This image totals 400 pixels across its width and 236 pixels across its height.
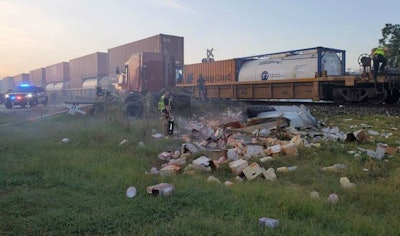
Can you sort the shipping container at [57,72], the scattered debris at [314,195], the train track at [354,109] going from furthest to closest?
the shipping container at [57,72], the train track at [354,109], the scattered debris at [314,195]

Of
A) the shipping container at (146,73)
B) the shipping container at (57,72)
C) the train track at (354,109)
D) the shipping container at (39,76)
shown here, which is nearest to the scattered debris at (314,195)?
the train track at (354,109)

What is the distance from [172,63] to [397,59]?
18737mm

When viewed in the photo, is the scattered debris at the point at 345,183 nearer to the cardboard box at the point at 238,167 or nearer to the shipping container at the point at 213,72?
the cardboard box at the point at 238,167

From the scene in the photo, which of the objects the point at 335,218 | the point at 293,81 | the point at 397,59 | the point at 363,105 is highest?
the point at 397,59

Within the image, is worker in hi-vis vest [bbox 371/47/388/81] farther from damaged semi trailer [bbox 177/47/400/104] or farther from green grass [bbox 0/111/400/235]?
green grass [bbox 0/111/400/235]

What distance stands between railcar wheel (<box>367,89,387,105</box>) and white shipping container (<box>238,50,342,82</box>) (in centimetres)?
296

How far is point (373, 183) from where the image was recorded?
573cm

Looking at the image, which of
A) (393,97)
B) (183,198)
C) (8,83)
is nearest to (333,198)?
(183,198)

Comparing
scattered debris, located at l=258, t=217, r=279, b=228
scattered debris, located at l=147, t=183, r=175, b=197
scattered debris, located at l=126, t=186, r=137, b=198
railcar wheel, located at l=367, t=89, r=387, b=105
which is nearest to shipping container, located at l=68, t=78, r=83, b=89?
railcar wheel, located at l=367, t=89, r=387, b=105

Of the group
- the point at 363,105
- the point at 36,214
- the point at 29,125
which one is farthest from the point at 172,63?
the point at 36,214

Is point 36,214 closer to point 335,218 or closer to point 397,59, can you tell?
point 335,218

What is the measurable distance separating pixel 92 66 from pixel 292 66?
2439 centimetres

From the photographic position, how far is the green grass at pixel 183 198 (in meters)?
3.88

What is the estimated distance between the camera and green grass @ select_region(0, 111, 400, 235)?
388 centimetres
